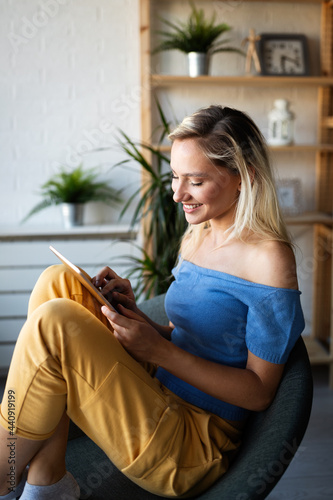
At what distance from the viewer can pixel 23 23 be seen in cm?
274

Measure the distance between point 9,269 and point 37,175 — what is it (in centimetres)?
52

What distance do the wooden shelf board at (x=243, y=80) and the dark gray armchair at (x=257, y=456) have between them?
5.70ft

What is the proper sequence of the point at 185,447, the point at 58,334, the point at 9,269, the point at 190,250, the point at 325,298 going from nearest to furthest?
the point at 58,334 < the point at 185,447 < the point at 190,250 < the point at 9,269 < the point at 325,298

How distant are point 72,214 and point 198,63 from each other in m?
0.97

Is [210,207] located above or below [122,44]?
below

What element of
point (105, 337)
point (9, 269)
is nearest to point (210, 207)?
point (105, 337)

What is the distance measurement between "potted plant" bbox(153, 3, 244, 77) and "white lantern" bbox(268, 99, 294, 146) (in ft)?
1.18

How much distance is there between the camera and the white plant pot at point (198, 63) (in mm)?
2621

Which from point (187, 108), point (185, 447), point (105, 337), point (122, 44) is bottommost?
point (185, 447)

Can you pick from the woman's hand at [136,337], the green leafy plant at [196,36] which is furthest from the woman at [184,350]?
the green leafy plant at [196,36]

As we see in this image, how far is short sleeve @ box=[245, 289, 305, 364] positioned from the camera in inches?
43.5

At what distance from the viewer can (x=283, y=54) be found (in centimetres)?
283

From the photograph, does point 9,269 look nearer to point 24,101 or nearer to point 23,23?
point 24,101

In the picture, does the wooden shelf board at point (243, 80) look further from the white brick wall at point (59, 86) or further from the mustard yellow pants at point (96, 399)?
the mustard yellow pants at point (96, 399)
